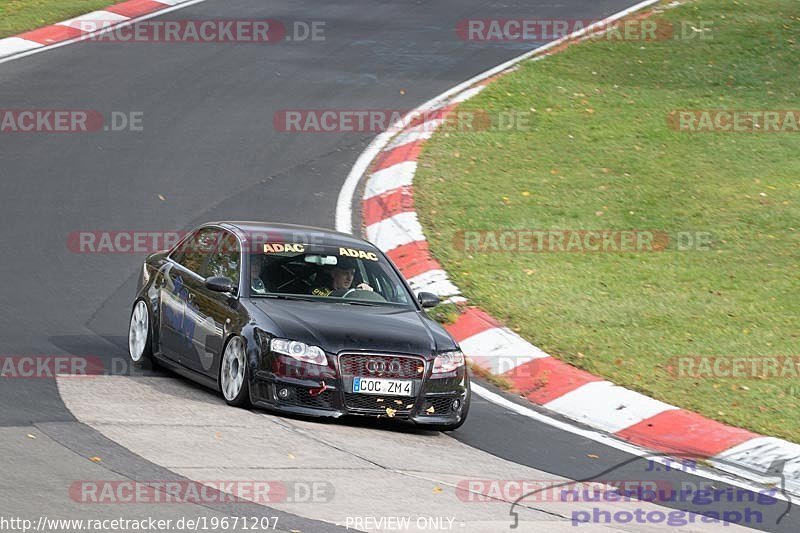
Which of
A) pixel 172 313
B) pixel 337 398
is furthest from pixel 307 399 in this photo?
pixel 172 313

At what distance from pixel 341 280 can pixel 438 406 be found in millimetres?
1535

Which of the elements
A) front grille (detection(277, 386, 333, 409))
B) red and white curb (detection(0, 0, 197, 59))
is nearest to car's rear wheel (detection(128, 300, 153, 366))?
front grille (detection(277, 386, 333, 409))

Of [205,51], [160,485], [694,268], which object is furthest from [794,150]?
[160,485]

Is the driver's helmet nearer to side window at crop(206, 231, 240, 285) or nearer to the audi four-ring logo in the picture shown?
side window at crop(206, 231, 240, 285)

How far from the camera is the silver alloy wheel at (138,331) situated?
11.3 m

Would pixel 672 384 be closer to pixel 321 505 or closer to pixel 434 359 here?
pixel 434 359

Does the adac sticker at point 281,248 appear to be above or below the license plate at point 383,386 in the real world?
above

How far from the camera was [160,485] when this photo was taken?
25.3 ft

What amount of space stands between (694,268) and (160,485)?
27.1 ft

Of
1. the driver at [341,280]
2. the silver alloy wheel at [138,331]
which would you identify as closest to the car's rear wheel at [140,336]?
the silver alloy wheel at [138,331]

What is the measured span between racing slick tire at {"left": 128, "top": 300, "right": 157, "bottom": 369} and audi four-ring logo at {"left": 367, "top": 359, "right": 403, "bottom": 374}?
2.38m

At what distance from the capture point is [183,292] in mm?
11125

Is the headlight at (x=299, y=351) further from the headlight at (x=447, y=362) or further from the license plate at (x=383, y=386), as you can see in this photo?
the headlight at (x=447, y=362)

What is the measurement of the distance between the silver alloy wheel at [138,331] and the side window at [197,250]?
530mm
